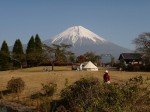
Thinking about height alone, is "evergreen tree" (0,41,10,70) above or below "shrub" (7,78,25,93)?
above

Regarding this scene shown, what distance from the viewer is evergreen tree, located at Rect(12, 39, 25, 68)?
80425mm

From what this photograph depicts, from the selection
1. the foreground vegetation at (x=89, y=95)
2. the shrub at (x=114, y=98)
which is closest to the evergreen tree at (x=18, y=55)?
the foreground vegetation at (x=89, y=95)

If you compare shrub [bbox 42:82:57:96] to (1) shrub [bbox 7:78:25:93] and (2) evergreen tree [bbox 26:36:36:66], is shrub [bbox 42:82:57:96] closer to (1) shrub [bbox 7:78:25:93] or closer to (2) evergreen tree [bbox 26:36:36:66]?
(1) shrub [bbox 7:78:25:93]

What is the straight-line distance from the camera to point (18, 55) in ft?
263

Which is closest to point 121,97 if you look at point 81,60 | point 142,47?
A: point 142,47

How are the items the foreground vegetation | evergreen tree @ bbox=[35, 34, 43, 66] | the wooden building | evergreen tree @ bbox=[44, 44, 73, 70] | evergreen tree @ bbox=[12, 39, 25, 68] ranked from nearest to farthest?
the foreground vegetation < evergreen tree @ bbox=[44, 44, 73, 70] < evergreen tree @ bbox=[35, 34, 43, 66] < evergreen tree @ bbox=[12, 39, 25, 68] < the wooden building

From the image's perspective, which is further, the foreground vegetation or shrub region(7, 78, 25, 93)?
shrub region(7, 78, 25, 93)

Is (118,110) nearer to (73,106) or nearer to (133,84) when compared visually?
(133,84)

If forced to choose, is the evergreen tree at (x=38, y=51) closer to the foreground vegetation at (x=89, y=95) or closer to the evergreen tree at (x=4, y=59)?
the evergreen tree at (x=4, y=59)

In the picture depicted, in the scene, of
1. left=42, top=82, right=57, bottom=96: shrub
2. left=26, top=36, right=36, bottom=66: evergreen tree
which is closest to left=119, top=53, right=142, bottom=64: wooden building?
left=26, top=36, right=36, bottom=66: evergreen tree

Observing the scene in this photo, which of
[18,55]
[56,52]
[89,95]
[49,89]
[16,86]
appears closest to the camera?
[89,95]

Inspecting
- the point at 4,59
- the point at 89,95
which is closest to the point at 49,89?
the point at 89,95

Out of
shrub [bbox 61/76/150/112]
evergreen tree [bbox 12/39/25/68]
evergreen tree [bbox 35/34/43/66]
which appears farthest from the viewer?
evergreen tree [bbox 12/39/25/68]

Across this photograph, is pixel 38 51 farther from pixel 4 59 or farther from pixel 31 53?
pixel 4 59
